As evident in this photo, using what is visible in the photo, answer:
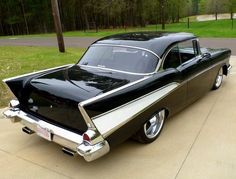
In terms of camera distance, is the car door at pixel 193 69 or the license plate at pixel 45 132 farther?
the car door at pixel 193 69

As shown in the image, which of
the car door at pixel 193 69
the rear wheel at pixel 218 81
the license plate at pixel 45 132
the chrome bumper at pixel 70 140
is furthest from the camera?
the rear wheel at pixel 218 81

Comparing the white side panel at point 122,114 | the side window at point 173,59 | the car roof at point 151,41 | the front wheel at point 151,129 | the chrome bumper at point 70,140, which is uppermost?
the car roof at point 151,41

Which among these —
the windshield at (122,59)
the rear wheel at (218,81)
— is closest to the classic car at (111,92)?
the windshield at (122,59)

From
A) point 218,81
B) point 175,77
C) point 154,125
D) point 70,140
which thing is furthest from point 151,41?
point 218,81

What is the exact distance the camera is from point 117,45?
396cm

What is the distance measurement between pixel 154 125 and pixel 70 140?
4.30 ft

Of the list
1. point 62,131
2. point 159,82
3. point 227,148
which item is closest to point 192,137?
point 227,148

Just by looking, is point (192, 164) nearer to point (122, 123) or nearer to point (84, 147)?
point (122, 123)

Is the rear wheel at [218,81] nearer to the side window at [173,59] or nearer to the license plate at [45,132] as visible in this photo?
the side window at [173,59]

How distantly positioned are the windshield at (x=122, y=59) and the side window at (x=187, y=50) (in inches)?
30.7

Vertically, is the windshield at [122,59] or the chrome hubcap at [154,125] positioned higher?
the windshield at [122,59]

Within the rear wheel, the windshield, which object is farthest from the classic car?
the rear wheel

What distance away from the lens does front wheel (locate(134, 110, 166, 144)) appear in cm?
337

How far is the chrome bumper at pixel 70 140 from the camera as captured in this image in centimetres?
264
